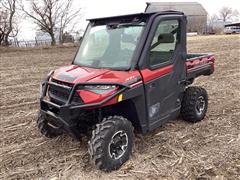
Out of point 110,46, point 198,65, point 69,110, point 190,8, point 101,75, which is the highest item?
point 190,8

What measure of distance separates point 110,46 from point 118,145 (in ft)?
4.45

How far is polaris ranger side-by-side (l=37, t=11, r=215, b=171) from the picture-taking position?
3.50 m

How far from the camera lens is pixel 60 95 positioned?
151 inches

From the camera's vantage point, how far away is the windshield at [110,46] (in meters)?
3.88

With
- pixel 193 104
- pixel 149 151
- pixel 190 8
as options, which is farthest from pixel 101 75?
pixel 190 8

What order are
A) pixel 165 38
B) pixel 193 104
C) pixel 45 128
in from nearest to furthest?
pixel 165 38 → pixel 45 128 → pixel 193 104

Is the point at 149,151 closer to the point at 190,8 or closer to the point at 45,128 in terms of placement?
the point at 45,128

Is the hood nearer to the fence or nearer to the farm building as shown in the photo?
the fence

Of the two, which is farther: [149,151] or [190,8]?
[190,8]

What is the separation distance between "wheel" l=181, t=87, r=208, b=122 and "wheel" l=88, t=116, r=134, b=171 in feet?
4.97

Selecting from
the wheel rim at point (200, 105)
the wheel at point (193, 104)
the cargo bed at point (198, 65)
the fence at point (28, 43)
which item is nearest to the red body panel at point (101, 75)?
the cargo bed at point (198, 65)

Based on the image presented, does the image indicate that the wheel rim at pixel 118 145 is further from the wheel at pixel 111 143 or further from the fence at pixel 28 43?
the fence at pixel 28 43

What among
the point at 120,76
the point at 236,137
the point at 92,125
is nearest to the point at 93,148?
the point at 92,125

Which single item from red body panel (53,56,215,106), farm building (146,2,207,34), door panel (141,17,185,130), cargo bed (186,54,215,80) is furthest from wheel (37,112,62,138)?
farm building (146,2,207,34)
